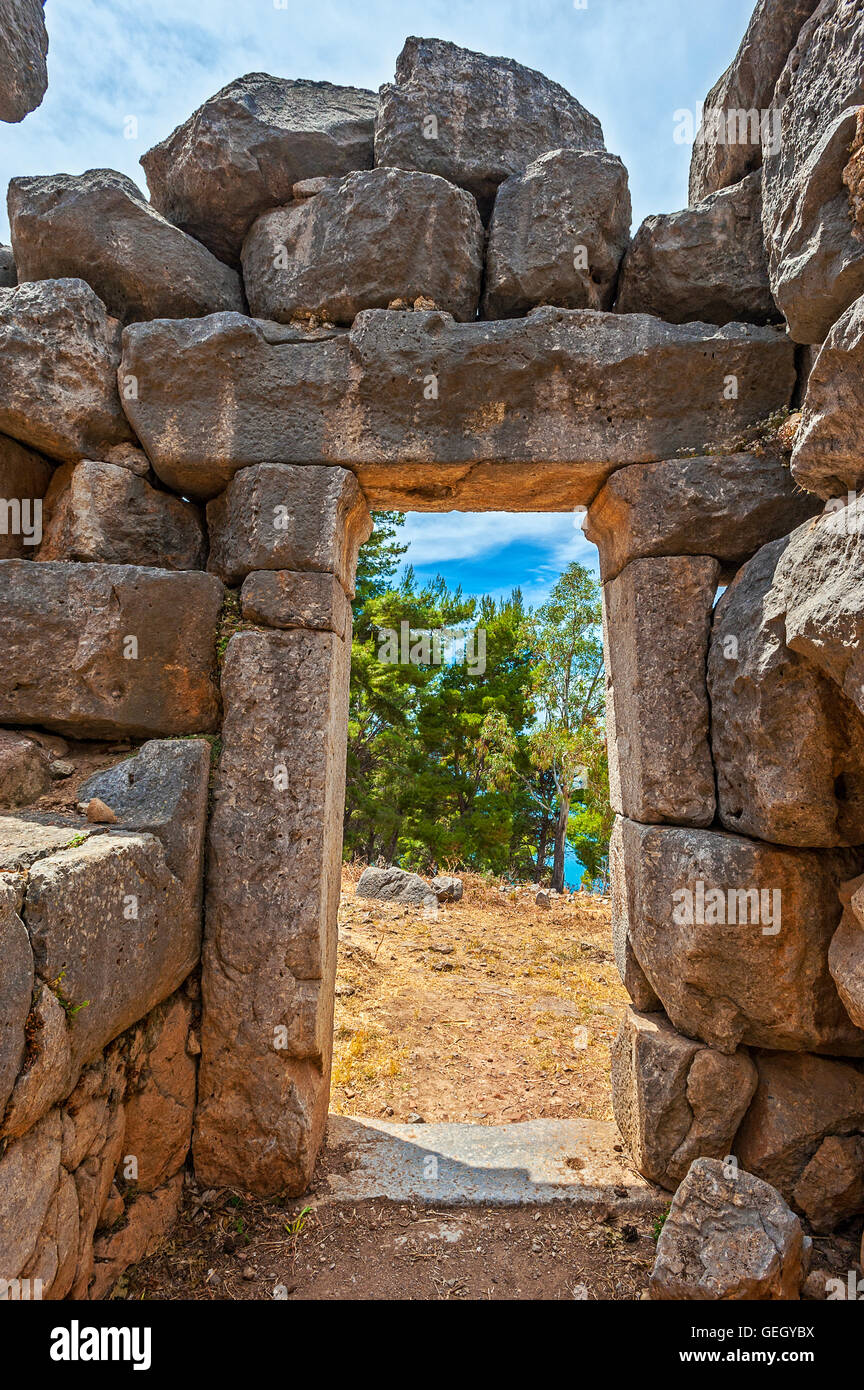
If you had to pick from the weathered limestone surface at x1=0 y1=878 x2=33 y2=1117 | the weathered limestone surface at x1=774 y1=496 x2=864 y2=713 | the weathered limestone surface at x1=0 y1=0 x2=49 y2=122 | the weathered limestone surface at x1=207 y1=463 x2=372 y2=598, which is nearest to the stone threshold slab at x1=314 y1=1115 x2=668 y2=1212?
the weathered limestone surface at x1=0 y1=878 x2=33 y2=1117

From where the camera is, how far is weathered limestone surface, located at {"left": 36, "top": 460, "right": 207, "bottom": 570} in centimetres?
314

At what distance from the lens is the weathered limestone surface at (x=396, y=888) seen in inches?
315

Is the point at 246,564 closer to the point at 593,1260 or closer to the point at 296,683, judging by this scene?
the point at 296,683

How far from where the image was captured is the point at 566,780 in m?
12.6

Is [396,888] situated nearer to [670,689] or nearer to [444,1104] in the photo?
[444,1104]

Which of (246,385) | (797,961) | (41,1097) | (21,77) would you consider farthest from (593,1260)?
(21,77)

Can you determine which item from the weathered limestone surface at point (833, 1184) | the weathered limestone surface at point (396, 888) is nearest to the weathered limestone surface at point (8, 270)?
the weathered limestone surface at point (833, 1184)

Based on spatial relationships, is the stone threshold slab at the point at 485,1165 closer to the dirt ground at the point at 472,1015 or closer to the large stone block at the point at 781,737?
the dirt ground at the point at 472,1015

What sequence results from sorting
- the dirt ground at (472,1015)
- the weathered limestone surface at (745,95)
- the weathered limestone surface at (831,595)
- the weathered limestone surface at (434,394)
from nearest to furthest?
the weathered limestone surface at (831,595), the weathered limestone surface at (745,95), the weathered limestone surface at (434,394), the dirt ground at (472,1015)

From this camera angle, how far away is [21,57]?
321 cm

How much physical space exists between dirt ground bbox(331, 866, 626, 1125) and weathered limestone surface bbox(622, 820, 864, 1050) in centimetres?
81

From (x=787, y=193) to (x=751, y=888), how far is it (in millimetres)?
2484

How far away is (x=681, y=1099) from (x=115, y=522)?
10.8 ft

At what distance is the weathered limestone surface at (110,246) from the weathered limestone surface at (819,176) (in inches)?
94.1
